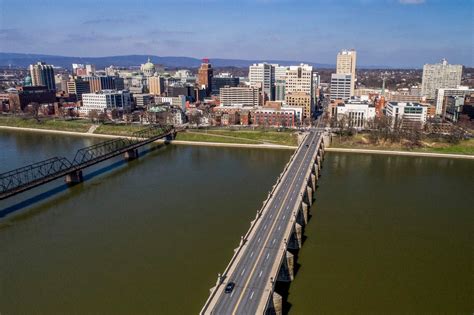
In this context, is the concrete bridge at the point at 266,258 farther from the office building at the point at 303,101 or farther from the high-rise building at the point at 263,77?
the high-rise building at the point at 263,77

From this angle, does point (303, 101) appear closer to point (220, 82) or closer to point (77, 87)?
point (220, 82)

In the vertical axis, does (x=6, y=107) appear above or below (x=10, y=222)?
above

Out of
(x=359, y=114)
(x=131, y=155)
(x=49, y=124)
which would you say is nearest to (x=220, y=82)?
(x=49, y=124)

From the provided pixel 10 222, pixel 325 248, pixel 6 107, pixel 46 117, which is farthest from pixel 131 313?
pixel 6 107

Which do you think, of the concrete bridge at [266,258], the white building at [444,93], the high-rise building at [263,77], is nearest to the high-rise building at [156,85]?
the high-rise building at [263,77]

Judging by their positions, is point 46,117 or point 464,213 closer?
point 464,213

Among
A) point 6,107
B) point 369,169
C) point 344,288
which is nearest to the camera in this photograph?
point 344,288

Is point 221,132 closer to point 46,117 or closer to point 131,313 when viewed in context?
point 46,117
